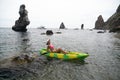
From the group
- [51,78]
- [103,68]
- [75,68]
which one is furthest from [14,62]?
[103,68]

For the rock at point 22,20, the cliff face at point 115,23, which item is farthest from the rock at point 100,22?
the rock at point 22,20

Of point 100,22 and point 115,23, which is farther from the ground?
point 100,22

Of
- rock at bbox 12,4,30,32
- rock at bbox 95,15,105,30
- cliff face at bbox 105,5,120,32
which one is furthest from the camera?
rock at bbox 95,15,105,30

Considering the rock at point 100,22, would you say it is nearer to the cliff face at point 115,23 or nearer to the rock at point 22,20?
the cliff face at point 115,23

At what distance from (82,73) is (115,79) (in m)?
2.68

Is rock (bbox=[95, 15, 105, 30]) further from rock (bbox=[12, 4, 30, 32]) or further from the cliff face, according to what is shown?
rock (bbox=[12, 4, 30, 32])

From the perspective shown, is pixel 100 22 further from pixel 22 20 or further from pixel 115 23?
pixel 22 20

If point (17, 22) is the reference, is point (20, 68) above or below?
below

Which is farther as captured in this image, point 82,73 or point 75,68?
point 75,68

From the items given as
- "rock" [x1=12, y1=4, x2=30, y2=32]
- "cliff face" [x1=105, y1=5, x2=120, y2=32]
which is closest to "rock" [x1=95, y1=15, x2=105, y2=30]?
"cliff face" [x1=105, y1=5, x2=120, y2=32]

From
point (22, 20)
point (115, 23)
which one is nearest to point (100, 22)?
point (115, 23)

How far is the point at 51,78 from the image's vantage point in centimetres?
1002

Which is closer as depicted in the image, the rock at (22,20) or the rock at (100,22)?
the rock at (22,20)

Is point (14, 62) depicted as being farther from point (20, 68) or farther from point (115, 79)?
point (115, 79)
